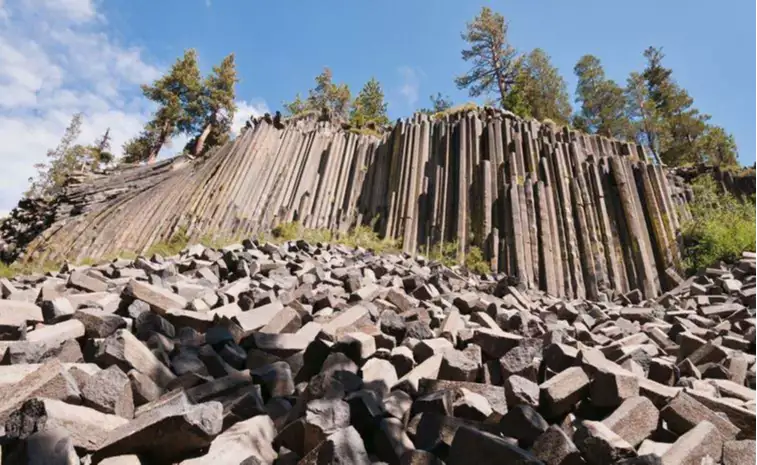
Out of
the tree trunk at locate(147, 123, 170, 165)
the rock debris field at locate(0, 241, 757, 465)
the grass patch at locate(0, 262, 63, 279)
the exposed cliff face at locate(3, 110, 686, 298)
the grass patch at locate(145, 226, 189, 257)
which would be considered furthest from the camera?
the tree trunk at locate(147, 123, 170, 165)

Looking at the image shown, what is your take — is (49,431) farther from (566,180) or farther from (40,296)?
(566,180)

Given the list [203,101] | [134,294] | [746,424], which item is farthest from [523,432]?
[203,101]

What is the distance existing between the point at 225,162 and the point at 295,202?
3.18 metres

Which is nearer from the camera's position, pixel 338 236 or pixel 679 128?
pixel 338 236

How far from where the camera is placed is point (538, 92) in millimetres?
28000

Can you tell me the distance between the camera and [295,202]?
12.5 m

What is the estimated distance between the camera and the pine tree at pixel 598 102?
30.2m

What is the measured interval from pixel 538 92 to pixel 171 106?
25.7m

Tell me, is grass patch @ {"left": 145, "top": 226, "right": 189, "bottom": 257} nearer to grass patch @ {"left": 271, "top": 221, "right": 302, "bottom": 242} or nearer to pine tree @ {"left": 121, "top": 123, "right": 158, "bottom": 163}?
grass patch @ {"left": 271, "top": 221, "right": 302, "bottom": 242}

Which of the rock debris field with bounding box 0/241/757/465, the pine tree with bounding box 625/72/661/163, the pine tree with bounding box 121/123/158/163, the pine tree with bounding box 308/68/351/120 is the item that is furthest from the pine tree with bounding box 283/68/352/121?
the rock debris field with bounding box 0/241/757/465

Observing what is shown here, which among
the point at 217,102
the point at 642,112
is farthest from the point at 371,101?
the point at 642,112

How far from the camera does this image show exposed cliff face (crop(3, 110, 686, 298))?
30.2 ft

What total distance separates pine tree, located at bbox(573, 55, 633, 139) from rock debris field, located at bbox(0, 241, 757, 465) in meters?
31.0

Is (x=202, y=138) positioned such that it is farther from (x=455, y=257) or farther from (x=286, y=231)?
(x=455, y=257)
